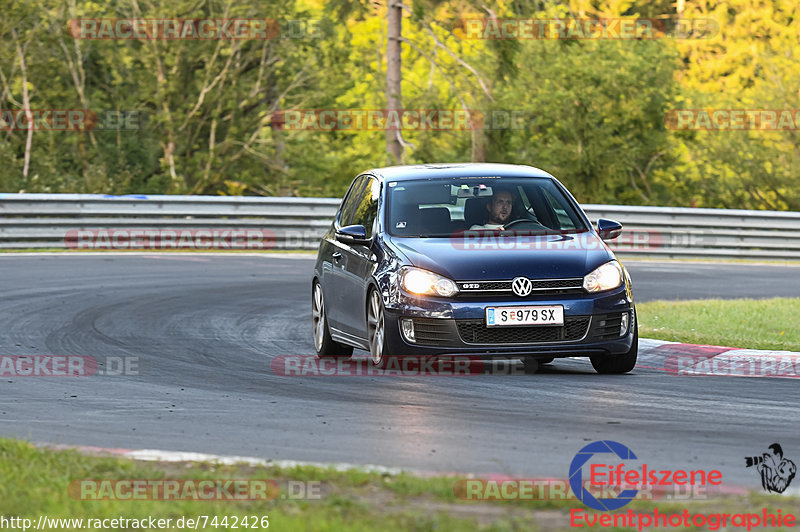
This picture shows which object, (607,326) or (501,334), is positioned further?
(607,326)

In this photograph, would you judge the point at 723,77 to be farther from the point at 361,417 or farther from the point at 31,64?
the point at 361,417

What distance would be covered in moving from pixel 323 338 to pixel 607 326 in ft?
9.24

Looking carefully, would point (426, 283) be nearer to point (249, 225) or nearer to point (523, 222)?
point (523, 222)

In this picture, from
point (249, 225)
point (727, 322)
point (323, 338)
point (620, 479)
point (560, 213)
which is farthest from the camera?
point (249, 225)

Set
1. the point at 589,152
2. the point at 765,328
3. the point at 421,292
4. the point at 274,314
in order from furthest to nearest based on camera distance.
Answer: the point at 589,152 < the point at 274,314 < the point at 765,328 < the point at 421,292

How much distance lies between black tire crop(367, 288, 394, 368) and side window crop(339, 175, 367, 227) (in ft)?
5.43

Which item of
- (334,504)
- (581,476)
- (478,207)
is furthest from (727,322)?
(334,504)

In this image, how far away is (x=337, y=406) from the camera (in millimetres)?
8703

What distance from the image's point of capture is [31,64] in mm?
32688

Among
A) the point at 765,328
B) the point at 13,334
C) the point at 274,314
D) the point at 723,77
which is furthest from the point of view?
the point at 723,77

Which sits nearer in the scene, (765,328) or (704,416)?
(704,416)

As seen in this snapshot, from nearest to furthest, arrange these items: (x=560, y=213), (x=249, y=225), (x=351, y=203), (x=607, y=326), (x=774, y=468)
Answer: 1. (x=774, y=468)
2. (x=607, y=326)
3. (x=560, y=213)
4. (x=351, y=203)
5. (x=249, y=225)

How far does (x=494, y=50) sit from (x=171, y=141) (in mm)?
8122

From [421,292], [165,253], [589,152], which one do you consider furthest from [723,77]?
[421,292]
